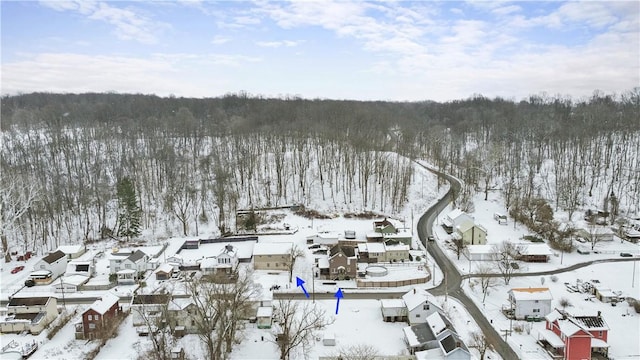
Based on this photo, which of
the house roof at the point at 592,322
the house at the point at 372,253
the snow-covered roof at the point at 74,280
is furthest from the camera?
the house at the point at 372,253

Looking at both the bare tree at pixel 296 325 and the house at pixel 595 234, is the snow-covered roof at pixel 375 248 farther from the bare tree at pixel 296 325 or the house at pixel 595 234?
the house at pixel 595 234

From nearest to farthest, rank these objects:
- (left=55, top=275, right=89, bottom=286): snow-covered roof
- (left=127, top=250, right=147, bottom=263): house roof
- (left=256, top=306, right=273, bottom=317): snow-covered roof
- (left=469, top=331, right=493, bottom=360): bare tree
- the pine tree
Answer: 1. (left=469, top=331, right=493, bottom=360): bare tree
2. (left=256, top=306, right=273, bottom=317): snow-covered roof
3. (left=55, top=275, right=89, bottom=286): snow-covered roof
4. (left=127, top=250, right=147, bottom=263): house roof
5. the pine tree

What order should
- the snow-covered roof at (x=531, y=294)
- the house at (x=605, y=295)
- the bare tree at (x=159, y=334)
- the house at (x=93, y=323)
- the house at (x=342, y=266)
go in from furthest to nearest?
the house at (x=342, y=266)
the house at (x=605, y=295)
the snow-covered roof at (x=531, y=294)
the house at (x=93, y=323)
the bare tree at (x=159, y=334)

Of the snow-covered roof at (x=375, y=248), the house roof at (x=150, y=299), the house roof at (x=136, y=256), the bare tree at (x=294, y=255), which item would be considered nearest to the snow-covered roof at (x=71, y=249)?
the house roof at (x=136, y=256)

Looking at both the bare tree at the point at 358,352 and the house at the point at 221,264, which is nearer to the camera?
the bare tree at the point at 358,352

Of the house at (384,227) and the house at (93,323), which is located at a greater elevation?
the house at (384,227)

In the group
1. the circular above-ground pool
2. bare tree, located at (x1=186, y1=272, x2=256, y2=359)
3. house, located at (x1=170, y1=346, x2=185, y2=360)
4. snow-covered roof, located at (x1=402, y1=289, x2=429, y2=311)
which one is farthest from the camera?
the circular above-ground pool

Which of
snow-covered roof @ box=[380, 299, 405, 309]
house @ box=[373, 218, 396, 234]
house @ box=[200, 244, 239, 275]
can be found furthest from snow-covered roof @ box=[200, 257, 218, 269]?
house @ box=[373, 218, 396, 234]

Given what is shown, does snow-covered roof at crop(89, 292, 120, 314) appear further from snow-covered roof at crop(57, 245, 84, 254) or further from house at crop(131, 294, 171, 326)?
snow-covered roof at crop(57, 245, 84, 254)
